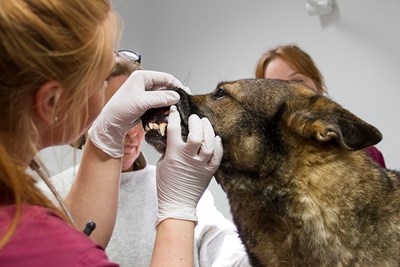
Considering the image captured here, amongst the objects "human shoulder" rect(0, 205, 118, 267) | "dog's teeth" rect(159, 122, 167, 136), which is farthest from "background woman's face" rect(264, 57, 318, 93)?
"human shoulder" rect(0, 205, 118, 267)

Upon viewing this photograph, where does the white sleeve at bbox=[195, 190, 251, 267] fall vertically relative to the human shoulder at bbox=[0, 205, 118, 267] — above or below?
below

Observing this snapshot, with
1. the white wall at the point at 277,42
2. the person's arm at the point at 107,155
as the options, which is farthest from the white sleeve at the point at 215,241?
the white wall at the point at 277,42

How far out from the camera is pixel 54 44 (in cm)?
81

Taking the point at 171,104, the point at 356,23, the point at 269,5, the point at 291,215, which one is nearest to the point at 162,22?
the point at 269,5

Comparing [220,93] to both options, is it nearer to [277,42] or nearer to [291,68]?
[291,68]

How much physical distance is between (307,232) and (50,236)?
693mm

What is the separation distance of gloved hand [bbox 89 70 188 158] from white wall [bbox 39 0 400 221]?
101 cm

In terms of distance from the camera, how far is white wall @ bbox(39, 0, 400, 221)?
9.33 ft

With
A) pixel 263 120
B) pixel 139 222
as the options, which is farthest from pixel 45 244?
pixel 139 222

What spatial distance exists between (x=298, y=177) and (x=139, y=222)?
72cm

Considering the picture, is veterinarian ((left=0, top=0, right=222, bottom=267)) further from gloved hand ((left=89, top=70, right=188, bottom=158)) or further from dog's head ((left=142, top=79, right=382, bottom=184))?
dog's head ((left=142, top=79, right=382, bottom=184))

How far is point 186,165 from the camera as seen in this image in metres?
1.37

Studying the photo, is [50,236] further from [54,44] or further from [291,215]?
[291,215]

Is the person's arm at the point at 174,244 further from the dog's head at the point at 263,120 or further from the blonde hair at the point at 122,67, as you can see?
the blonde hair at the point at 122,67
